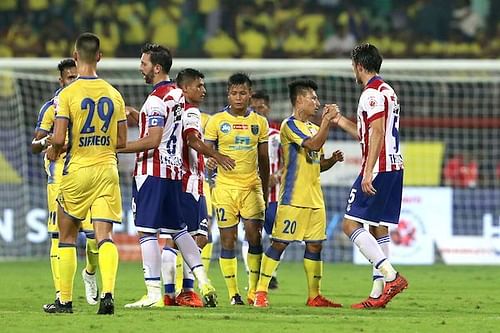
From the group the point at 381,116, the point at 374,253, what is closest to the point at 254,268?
the point at 374,253

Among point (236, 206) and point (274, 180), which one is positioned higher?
point (274, 180)

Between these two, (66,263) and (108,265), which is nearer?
(108,265)

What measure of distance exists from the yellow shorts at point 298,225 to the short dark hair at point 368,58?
1.44 m

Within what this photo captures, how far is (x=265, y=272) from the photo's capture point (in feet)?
36.0

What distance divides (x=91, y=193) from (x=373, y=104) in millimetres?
2806

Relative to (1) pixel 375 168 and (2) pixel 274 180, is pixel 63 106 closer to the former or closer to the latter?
(1) pixel 375 168

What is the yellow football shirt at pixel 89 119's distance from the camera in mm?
8984

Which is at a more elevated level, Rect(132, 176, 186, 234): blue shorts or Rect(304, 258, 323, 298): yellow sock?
Rect(132, 176, 186, 234): blue shorts

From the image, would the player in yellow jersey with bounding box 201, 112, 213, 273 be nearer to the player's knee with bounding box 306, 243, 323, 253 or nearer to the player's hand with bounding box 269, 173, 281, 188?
the player's hand with bounding box 269, 173, 281, 188

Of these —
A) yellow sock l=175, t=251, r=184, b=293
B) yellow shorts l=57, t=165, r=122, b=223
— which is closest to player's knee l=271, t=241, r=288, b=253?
yellow sock l=175, t=251, r=184, b=293

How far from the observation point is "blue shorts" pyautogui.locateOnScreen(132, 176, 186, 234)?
33.6 ft

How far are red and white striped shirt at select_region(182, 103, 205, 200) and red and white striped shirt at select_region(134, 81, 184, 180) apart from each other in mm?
245

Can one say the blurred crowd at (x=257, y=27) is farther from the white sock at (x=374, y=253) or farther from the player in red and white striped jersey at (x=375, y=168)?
the white sock at (x=374, y=253)

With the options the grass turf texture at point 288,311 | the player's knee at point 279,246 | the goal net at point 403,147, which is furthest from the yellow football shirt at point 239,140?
the goal net at point 403,147
